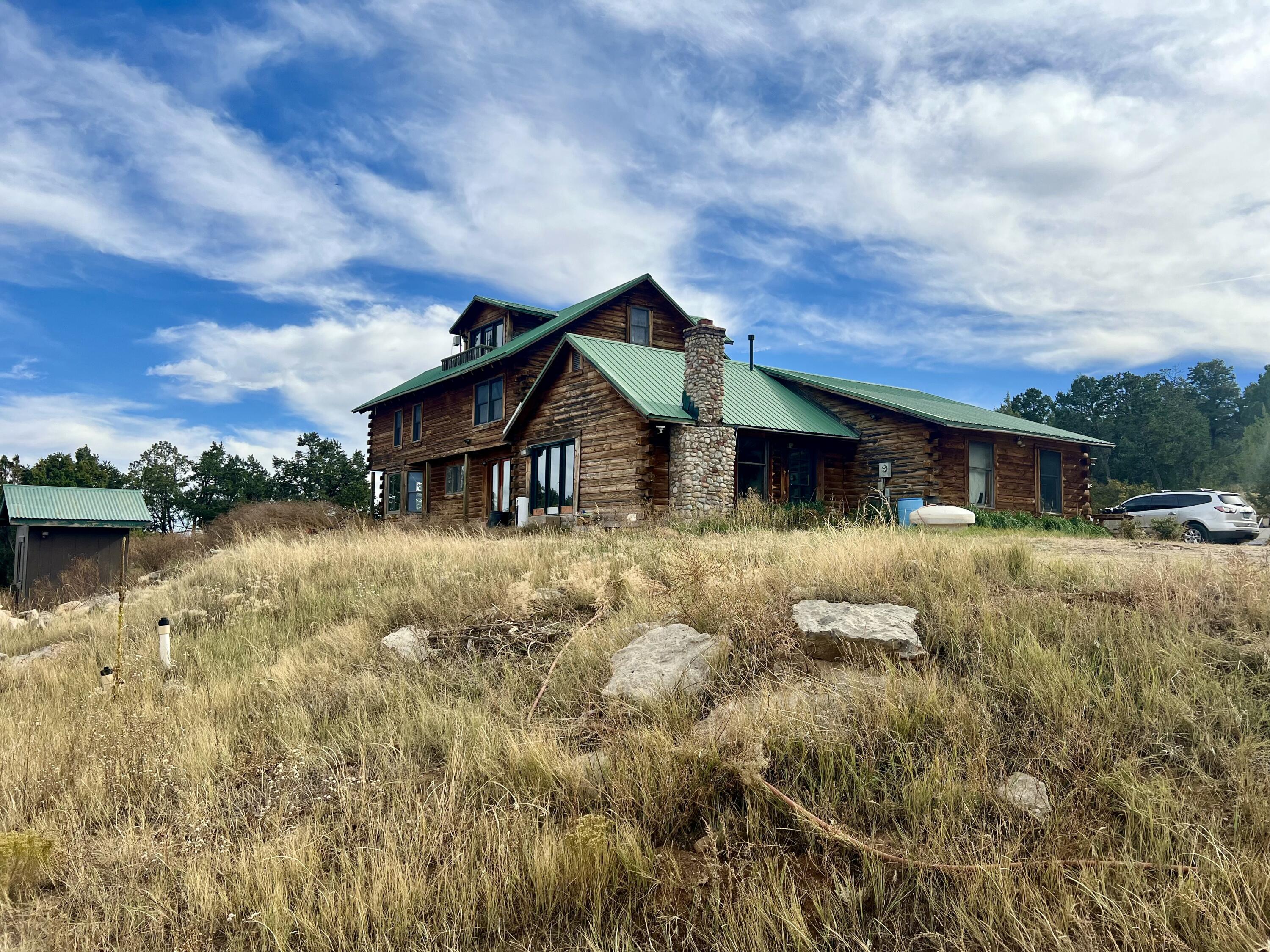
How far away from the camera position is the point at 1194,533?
2061 centimetres

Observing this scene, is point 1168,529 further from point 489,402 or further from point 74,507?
point 74,507

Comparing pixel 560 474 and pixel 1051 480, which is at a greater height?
pixel 560 474

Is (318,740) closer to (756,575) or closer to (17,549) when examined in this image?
(756,575)

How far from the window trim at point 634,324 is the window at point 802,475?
25.2 feet

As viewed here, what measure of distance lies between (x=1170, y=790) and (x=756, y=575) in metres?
3.54

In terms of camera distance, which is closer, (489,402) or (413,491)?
(489,402)

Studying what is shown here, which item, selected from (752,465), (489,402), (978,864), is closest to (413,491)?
(489,402)

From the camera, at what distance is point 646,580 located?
302 inches

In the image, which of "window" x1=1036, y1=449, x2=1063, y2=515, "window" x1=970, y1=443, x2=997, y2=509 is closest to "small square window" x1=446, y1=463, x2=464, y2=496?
"window" x1=970, y1=443, x2=997, y2=509

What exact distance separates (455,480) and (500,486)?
14.4ft

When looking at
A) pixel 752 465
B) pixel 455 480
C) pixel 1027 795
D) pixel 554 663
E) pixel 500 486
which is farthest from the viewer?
pixel 455 480

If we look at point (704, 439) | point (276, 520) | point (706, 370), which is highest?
point (706, 370)

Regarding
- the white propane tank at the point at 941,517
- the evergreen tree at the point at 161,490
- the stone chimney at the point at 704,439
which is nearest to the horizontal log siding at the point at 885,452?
the stone chimney at the point at 704,439

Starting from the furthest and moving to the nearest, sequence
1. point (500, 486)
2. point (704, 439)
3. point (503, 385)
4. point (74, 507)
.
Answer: point (503, 385) < point (74, 507) < point (500, 486) < point (704, 439)
